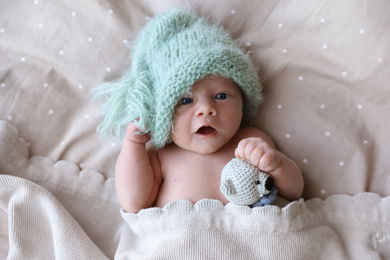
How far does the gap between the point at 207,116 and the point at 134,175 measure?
0.89ft

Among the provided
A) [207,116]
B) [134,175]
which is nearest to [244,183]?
[207,116]

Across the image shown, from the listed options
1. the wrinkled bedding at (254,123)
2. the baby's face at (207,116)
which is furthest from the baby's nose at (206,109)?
the wrinkled bedding at (254,123)

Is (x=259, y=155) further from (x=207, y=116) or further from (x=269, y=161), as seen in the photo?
(x=207, y=116)

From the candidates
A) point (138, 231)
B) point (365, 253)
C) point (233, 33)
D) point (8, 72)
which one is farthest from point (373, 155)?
point (8, 72)

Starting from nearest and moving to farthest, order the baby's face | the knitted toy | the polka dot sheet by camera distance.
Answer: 1. the knitted toy
2. the baby's face
3. the polka dot sheet

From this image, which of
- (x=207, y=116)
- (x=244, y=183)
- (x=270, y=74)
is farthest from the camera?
(x=270, y=74)

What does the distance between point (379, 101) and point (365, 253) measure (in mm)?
446

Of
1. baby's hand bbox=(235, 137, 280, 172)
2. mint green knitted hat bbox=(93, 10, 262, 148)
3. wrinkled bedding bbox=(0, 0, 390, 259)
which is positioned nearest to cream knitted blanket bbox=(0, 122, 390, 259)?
wrinkled bedding bbox=(0, 0, 390, 259)

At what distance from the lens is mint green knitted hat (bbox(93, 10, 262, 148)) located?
1225 mm

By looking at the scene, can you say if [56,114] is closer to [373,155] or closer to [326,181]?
[326,181]

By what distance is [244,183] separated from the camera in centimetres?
→ 114

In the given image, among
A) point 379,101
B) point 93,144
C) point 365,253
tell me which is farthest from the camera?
point 93,144

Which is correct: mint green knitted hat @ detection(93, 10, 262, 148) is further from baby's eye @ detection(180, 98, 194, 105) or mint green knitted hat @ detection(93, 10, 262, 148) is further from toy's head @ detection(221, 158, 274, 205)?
toy's head @ detection(221, 158, 274, 205)

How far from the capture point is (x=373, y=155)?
1.37 m
